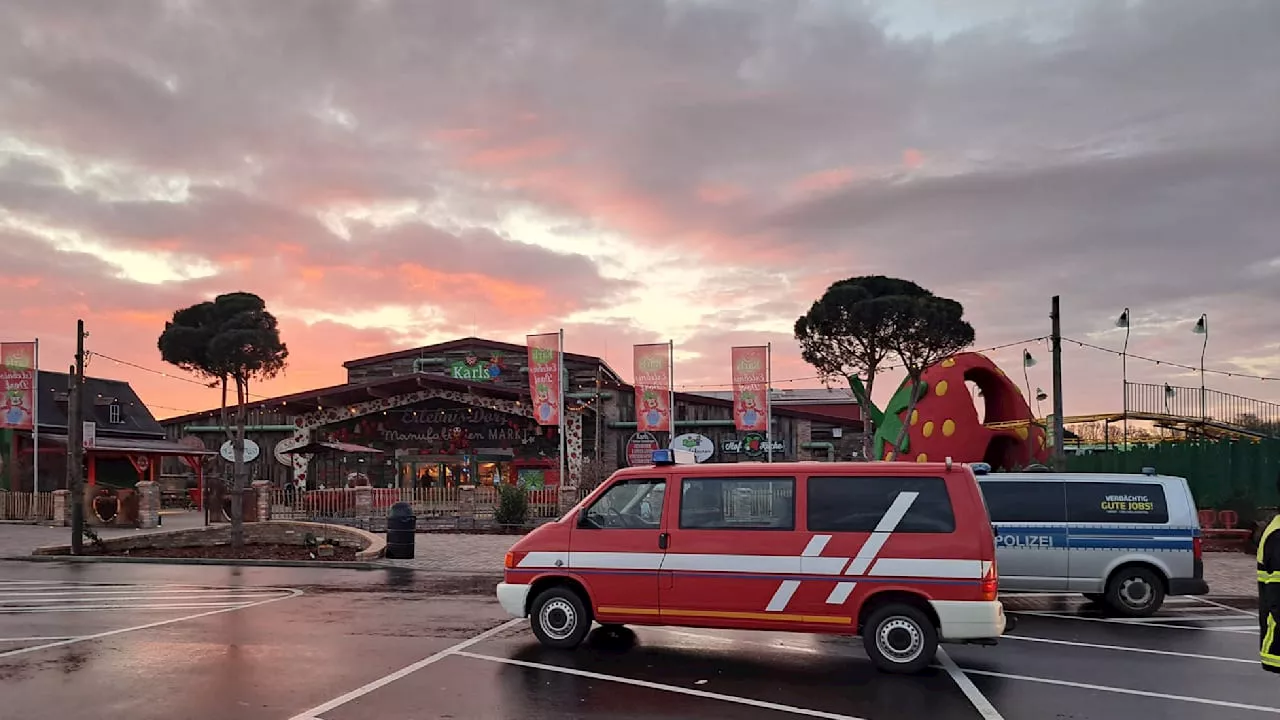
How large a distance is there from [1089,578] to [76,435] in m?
23.4

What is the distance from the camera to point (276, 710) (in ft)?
24.4

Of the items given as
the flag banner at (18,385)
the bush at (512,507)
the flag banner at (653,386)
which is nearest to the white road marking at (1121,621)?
the bush at (512,507)

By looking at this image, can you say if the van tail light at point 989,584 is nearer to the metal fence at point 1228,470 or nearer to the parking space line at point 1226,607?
the parking space line at point 1226,607

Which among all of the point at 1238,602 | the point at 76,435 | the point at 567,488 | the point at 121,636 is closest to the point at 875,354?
the point at 567,488

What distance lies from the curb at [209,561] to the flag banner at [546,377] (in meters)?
16.3

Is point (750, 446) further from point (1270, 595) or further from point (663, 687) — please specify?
point (1270, 595)

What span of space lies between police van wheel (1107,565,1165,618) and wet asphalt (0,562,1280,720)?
28 centimetres

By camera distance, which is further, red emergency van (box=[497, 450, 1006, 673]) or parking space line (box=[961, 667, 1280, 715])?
red emergency van (box=[497, 450, 1006, 673])

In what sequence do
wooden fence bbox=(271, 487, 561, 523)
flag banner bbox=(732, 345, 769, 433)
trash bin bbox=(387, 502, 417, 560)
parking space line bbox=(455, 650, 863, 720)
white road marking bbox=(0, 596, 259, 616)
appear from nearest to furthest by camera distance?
parking space line bbox=(455, 650, 863, 720), white road marking bbox=(0, 596, 259, 616), trash bin bbox=(387, 502, 417, 560), wooden fence bbox=(271, 487, 561, 523), flag banner bbox=(732, 345, 769, 433)

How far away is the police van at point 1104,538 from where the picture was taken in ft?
Result: 41.4

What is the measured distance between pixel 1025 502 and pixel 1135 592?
1.78 m

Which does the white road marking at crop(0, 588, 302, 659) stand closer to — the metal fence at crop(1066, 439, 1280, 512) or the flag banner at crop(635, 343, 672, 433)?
the metal fence at crop(1066, 439, 1280, 512)

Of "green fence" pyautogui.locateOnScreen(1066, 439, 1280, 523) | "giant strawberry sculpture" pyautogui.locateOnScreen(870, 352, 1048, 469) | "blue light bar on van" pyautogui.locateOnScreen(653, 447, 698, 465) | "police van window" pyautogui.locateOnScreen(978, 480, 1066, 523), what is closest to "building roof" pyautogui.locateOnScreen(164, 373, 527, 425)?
"giant strawberry sculpture" pyautogui.locateOnScreen(870, 352, 1048, 469)

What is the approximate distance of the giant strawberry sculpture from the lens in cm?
3180
